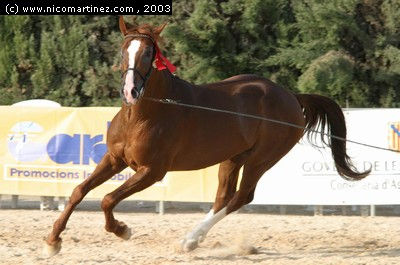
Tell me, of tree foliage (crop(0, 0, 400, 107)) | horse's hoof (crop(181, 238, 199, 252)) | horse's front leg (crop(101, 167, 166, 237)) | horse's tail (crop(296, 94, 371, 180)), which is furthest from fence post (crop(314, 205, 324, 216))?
horse's front leg (crop(101, 167, 166, 237))

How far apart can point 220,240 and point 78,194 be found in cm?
212

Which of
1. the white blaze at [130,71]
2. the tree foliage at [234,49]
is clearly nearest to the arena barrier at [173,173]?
the tree foliage at [234,49]

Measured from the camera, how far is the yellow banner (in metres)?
11.4

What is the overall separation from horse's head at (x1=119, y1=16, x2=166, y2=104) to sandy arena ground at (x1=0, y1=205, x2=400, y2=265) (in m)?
1.59

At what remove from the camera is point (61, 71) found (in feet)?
53.9

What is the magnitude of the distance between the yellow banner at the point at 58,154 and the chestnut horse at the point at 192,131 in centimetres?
306

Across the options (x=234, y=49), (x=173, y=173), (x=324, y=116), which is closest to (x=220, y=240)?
(x=324, y=116)

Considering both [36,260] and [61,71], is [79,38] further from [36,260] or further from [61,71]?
[36,260]

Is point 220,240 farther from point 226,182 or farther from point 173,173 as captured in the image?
point 173,173

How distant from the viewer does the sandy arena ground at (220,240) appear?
726 cm

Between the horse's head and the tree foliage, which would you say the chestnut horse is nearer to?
the horse's head

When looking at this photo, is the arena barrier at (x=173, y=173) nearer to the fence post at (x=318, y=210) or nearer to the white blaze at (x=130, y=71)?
the fence post at (x=318, y=210)

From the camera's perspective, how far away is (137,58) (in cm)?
666

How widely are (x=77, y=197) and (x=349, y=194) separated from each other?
5.26 metres
